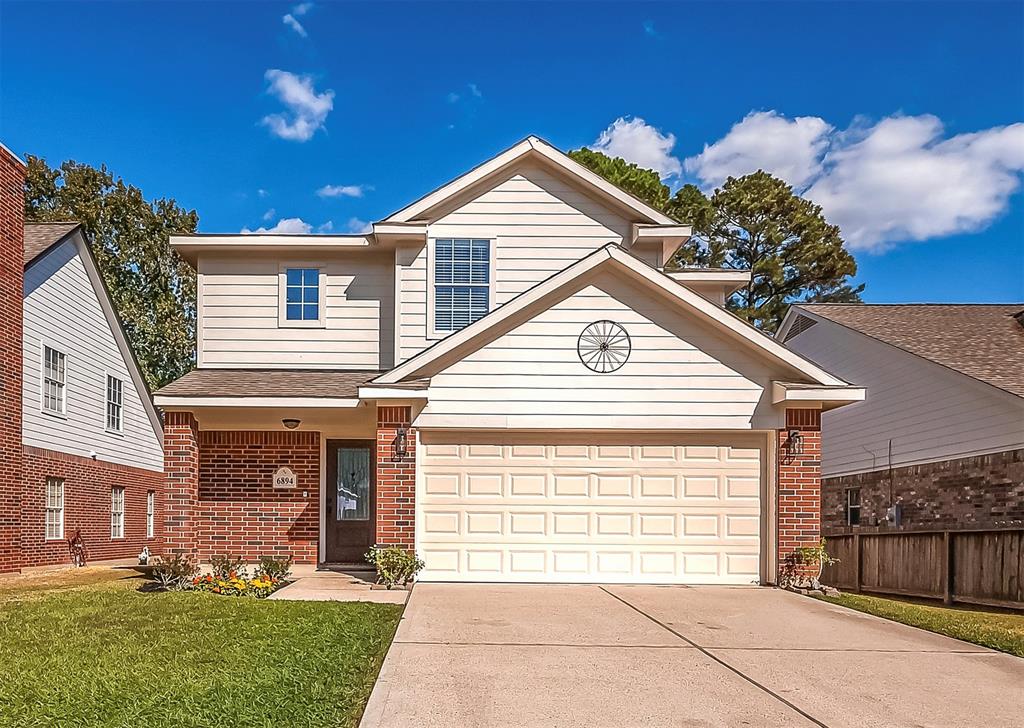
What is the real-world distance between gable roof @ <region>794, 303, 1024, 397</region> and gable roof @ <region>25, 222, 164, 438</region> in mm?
16022

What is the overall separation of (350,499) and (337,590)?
11.7ft

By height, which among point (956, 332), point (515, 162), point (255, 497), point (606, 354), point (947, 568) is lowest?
point (947, 568)

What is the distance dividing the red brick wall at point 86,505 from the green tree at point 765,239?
2449 cm

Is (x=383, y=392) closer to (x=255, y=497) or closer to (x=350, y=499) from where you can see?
(x=350, y=499)

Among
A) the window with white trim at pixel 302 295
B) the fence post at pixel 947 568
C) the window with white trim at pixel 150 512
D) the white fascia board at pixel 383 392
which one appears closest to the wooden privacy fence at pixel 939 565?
the fence post at pixel 947 568

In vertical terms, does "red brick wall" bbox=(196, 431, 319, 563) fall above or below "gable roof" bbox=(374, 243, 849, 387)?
below

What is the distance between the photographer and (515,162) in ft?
48.5

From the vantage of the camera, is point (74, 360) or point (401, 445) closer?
point (401, 445)

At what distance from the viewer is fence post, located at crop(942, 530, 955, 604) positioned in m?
13.0

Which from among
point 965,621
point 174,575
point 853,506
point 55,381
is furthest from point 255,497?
point 853,506

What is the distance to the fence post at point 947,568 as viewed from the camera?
13.0 metres

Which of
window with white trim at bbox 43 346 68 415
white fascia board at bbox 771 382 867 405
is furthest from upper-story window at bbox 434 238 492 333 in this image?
window with white trim at bbox 43 346 68 415

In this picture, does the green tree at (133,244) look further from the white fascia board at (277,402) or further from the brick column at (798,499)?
the brick column at (798,499)

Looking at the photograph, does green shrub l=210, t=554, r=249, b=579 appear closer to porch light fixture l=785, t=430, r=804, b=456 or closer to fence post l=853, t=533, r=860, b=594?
A: porch light fixture l=785, t=430, r=804, b=456
